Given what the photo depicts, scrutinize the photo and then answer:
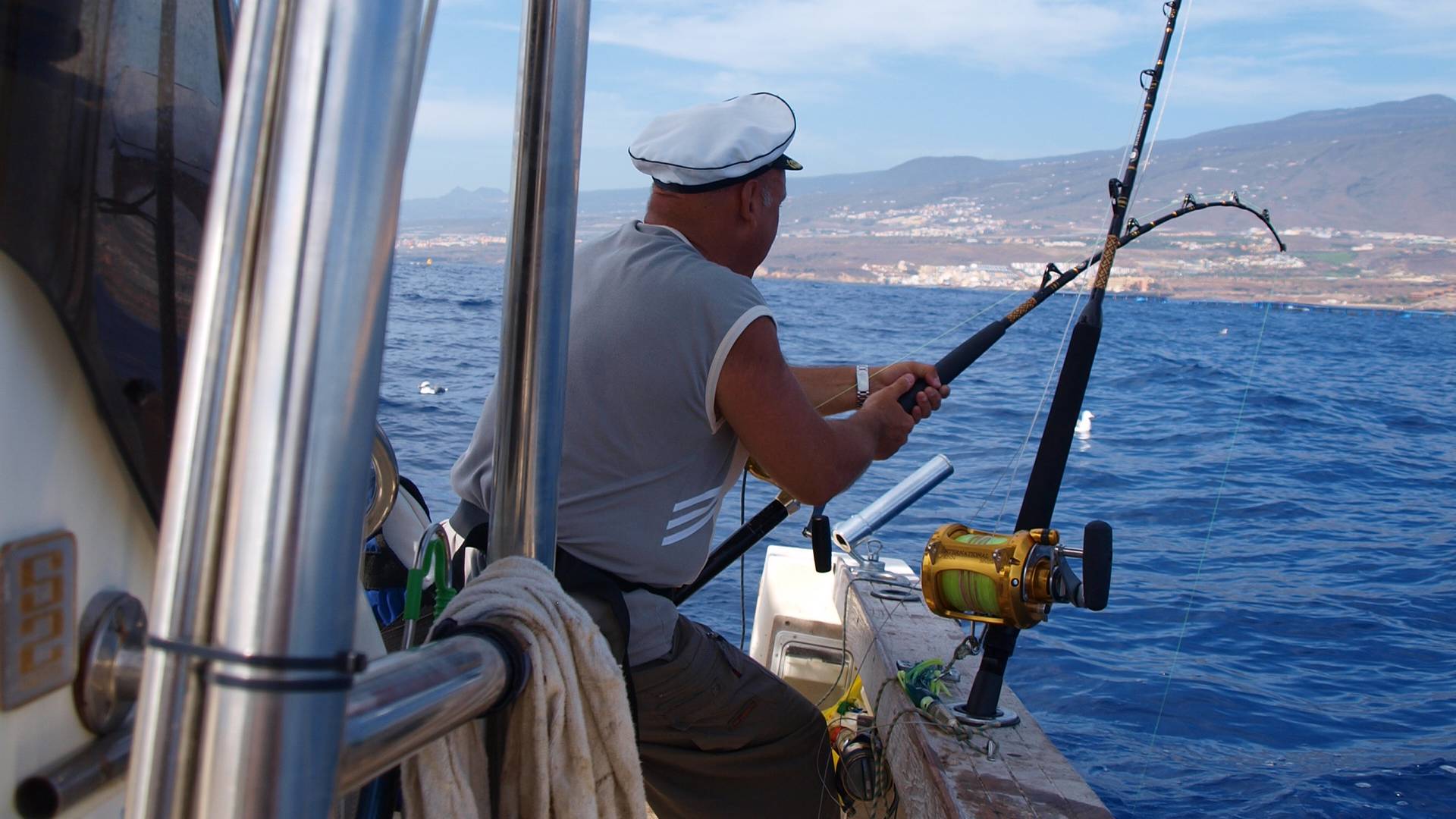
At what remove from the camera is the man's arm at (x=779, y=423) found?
75.9 inches

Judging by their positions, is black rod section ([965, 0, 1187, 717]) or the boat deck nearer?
the boat deck

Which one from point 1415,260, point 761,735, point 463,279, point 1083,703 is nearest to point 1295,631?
point 1083,703

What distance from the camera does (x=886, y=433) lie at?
234 centimetres

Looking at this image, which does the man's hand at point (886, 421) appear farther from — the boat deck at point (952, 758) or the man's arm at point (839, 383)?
the boat deck at point (952, 758)

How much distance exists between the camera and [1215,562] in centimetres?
967

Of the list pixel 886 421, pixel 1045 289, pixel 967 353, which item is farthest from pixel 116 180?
pixel 1045 289

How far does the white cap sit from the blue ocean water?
0.60 m

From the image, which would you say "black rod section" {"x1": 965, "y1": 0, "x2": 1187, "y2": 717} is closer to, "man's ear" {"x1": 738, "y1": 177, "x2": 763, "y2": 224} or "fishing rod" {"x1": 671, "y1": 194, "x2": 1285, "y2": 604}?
"fishing rod" {"x1": 671, "y1": 194, "x2": 1285, "y2": 604}

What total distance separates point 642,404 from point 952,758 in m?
1.01

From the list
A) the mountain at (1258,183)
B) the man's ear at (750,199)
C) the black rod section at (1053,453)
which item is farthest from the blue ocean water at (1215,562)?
the mountain at (1258,183)

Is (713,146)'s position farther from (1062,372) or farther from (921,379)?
(1062,372)

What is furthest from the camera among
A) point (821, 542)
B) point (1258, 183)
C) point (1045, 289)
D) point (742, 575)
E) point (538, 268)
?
point (1258, 183)

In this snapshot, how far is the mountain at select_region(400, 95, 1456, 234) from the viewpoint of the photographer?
248 feet

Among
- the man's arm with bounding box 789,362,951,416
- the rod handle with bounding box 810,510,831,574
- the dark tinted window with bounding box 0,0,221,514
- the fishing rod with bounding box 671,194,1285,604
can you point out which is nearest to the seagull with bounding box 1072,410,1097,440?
the fishing rod with bounding box 671,194,1285,604
